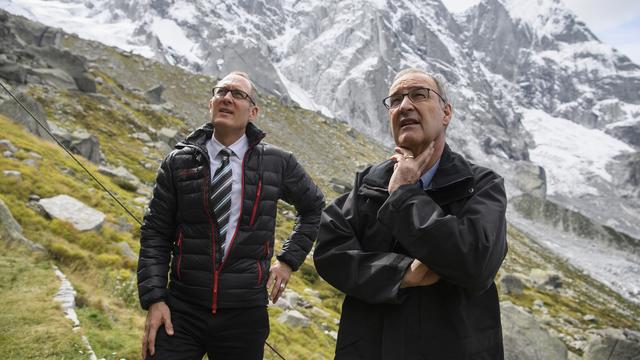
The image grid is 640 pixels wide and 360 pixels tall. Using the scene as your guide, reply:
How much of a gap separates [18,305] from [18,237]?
3.69 m

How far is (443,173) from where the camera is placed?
332cm

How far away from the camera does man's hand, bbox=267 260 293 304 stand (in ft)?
15.2

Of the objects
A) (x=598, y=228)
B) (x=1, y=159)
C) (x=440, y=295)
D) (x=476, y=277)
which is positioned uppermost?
(x=476, y=277)

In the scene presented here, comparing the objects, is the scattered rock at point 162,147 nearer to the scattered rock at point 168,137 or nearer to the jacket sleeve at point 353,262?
the scattered rock at point 168,137

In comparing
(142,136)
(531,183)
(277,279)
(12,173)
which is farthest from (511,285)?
(531,183)

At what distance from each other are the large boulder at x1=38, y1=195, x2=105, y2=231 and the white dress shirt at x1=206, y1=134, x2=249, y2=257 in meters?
10.9

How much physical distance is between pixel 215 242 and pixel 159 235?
549 mm

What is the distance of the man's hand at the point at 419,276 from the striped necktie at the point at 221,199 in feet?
6.02

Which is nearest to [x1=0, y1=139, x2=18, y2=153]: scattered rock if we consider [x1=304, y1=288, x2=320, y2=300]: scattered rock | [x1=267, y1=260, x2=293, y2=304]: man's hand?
[x1=304, y1=288, x2=320, y2=300]: scattered rock

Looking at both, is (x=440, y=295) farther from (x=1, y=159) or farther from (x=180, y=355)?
(x=1, y=159)

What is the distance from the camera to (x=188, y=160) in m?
4.40

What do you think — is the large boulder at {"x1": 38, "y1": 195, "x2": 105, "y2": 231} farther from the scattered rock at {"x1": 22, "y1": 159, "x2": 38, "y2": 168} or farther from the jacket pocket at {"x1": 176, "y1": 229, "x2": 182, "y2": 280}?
the jacket pocket at {"x1": 176, "y1": 229, "x2": 182, "y2": 280}

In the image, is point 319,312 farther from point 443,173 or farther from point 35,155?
point 443,173

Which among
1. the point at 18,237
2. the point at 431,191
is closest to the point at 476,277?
the point at 431,191
